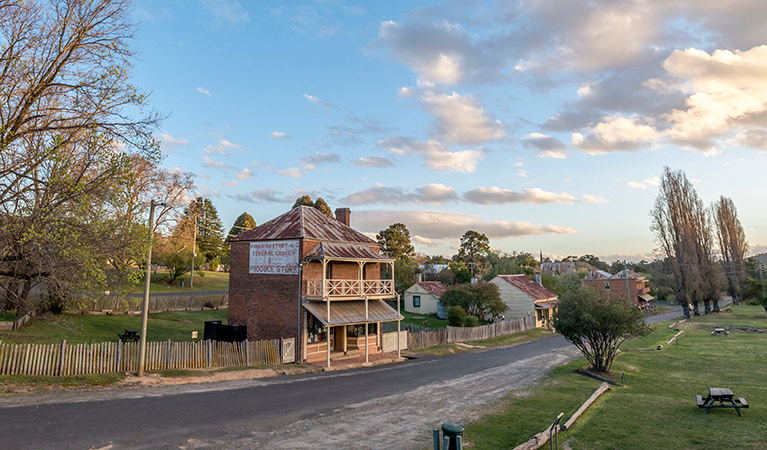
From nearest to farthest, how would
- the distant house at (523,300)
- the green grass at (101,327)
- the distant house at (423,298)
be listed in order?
the green grass at (101,327), the distant house at (523,300), the distant house at (423,298)

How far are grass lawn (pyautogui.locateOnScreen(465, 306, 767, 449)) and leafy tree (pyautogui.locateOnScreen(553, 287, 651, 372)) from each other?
1.42 metres

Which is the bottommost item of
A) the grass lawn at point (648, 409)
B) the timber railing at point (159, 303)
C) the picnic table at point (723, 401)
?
Result: the grass lawn at point (648, 409)

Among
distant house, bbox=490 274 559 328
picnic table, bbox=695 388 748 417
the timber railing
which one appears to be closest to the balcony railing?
the timber railing

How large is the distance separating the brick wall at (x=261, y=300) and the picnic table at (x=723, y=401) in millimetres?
19397

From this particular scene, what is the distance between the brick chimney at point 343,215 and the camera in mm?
34812

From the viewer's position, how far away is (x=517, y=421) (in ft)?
42.7

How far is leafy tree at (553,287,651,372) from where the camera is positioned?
20.5 metres

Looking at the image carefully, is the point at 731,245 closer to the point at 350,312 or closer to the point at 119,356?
the point at 350,312

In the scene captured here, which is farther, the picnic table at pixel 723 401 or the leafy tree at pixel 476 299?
the leafy tree at pixel 476 299

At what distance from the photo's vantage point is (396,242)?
79.9 meters

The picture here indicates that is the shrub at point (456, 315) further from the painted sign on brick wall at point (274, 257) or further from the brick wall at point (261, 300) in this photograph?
the painted sign on brick wall at point (274, 257)

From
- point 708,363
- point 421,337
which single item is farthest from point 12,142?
point 708,363

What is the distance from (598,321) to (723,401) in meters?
6.99

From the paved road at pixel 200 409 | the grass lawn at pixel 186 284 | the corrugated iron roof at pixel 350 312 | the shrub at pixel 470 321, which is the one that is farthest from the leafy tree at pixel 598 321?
the grass lawn at pixel 186 284
